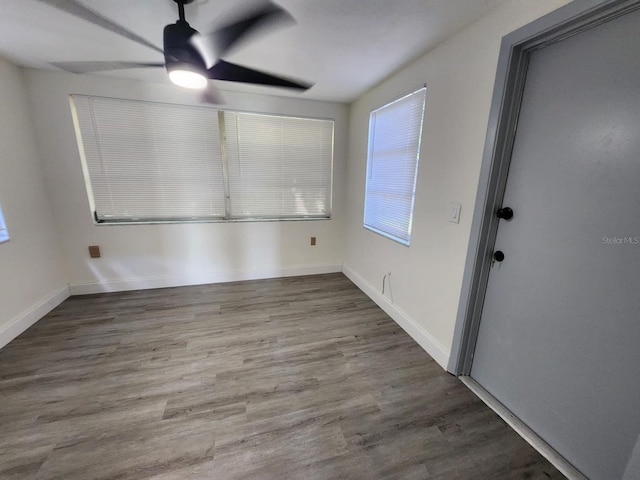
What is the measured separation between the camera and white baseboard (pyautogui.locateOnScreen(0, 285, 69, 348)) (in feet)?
6.72


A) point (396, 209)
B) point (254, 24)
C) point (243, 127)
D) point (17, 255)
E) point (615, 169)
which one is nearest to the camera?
point (615, 169)

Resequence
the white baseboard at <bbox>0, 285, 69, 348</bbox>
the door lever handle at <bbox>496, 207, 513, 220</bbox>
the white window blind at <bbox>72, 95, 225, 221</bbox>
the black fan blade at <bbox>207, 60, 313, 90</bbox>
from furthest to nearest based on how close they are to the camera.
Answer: the white window blind at <bbox>72, 95, 225, 221</bbox>, the white baseboard at <bbox>0, 285, 69, 348</bbox>, the black fan blade at <bbox>207, 60, 313, 90</bbox>, the door lever handle at <bbox>496, 207, 513, 220</bbox>

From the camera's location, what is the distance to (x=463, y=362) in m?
1.77

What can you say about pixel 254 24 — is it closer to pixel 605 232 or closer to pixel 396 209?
pixel 396 209

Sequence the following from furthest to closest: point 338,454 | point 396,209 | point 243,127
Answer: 1. point 243,127
2. point 396,209
3. point 338,454

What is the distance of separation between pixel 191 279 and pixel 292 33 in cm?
284

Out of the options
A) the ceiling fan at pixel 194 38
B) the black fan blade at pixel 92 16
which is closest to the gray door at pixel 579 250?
the ceiling fan at pixel 194 38

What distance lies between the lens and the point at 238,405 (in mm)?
1545

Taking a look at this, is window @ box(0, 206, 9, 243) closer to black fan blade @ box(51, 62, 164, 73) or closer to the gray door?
black fan blade @ box(51, 62, 164, 73)

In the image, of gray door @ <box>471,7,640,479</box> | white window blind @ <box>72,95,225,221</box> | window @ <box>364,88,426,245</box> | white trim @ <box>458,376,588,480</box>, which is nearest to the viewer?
gray door @ <box>471,7,640,479</box>

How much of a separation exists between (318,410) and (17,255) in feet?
9.50

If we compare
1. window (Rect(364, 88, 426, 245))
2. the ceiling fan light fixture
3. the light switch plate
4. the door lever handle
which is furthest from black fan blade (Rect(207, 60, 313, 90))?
the door lever handle

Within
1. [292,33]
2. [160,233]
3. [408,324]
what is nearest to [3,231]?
[160,233]

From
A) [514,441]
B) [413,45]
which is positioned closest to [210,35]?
[413,45]
